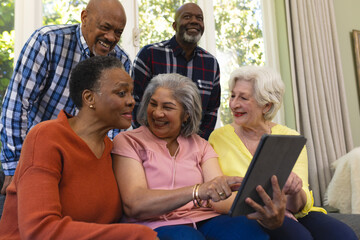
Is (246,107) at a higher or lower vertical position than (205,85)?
lower

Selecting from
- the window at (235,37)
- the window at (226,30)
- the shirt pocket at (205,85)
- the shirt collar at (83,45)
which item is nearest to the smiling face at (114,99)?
the shirt collar at (83,45)

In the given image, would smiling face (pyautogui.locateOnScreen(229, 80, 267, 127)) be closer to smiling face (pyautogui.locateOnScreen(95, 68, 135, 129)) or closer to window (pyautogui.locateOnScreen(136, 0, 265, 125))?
smiling face (pyautogui.locateOnScreen(95, 68, 135, 129))

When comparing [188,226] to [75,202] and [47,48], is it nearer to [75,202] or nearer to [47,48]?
[75,202]

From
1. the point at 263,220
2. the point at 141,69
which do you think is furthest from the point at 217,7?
the point at 263,220

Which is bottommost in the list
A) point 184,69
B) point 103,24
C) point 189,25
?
point 184,69

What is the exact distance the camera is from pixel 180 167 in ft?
5.47

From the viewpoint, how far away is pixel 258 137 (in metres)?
2.03

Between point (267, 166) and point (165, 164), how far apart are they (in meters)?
0.48

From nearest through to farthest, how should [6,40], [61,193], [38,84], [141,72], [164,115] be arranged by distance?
1. [61,193]
2. [164,115]
3. [38,84]
4. [141,72]
5. [6,40]

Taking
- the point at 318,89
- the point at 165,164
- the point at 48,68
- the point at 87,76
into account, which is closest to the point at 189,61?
the point at 48,68

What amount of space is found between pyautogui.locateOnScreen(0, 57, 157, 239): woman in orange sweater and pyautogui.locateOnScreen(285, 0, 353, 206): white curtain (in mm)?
2763

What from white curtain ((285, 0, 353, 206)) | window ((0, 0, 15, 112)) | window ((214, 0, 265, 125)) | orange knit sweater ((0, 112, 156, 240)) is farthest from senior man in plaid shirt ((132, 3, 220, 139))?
white curtain ((285, 0, 353, 206))

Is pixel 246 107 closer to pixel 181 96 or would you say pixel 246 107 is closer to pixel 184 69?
pixel 181 96

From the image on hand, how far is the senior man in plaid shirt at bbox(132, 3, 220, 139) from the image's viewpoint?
2.40m
